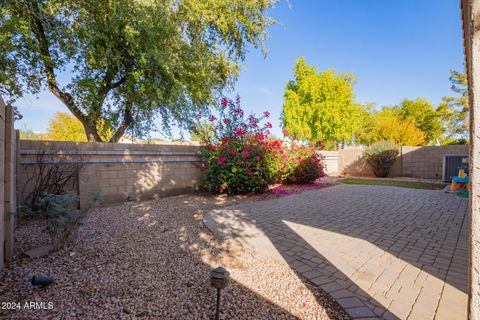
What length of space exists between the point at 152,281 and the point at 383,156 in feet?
47.1

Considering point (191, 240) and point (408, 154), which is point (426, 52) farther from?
point (191, 240)

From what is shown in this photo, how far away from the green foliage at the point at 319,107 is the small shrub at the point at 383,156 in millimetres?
8373

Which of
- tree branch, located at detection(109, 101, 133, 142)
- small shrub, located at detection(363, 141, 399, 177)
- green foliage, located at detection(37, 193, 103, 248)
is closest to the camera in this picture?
green foliage, located at detection(37, 193, 103, 248)

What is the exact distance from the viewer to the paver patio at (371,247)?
2014mm

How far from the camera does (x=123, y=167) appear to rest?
5.66m

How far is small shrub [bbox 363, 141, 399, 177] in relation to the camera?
13.0 m

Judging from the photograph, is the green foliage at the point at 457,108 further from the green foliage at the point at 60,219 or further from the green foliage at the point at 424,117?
the green foliage at the point at 60,219

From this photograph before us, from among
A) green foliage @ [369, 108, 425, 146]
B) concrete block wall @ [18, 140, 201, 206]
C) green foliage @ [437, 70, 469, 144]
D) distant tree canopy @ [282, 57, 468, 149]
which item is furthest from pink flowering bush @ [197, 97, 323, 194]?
green foliage @ [437, 70, 469, 144]

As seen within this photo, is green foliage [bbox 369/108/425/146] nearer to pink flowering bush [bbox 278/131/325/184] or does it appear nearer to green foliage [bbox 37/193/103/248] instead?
pink flowering bush [bbox 278/131/325/184]

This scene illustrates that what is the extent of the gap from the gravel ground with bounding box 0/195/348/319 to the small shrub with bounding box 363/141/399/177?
13.1 metres

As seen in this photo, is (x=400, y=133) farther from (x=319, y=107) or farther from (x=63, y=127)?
(x=63, y=127)

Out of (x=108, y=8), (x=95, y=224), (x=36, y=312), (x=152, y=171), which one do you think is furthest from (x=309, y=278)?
(x=108, y=8)

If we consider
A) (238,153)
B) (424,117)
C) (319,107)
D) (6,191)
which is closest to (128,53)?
(238,153)

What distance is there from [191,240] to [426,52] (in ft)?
57.9
